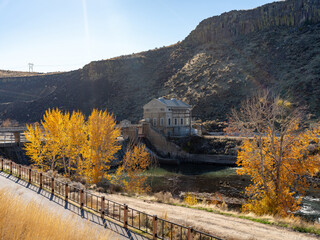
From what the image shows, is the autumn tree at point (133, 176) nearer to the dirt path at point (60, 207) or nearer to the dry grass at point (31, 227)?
the dirt path at point (60, 207)

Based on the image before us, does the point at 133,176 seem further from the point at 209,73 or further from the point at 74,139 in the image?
the point at 209,73

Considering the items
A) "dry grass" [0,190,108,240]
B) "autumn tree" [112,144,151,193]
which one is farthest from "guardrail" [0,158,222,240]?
"autumn tree" [112,144,151,193]

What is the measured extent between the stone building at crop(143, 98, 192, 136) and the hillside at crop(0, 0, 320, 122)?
41.1ft

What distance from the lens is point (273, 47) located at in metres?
83.1

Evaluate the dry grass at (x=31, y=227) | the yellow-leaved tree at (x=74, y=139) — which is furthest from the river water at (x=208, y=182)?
the dry grass at (x=31, y=227)

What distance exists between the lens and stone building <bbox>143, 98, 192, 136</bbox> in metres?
54.8

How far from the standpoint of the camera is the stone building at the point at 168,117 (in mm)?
54812

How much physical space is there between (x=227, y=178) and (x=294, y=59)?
179 ft

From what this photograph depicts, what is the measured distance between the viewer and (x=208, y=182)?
1319 inches

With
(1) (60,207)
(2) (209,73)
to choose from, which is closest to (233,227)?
(1) (60,207)

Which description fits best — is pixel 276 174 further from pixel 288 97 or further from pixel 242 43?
pixel 242 43

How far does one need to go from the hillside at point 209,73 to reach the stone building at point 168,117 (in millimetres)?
12530

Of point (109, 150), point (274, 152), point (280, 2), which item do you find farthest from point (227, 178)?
point (280, 2)

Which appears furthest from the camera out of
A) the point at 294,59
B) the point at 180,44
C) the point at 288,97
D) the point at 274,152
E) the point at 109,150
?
the point at 180,44
